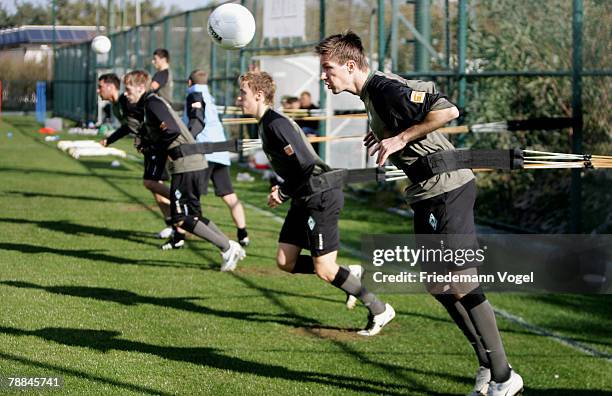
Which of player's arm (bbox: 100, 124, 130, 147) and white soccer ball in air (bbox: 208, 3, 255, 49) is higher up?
white soccer ball in air (bbox: 208, 3, 255, 49)

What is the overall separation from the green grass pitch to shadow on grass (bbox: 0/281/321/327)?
0.02 m

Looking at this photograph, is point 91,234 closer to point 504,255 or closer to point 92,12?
point 504,255

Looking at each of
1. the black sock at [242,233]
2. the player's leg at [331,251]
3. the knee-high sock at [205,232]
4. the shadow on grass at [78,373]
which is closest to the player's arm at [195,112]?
the black sock at [242,233]

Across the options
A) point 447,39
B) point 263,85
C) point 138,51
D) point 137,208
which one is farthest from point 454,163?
point 138,51

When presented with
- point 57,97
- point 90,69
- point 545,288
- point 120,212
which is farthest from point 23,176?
point 57,97

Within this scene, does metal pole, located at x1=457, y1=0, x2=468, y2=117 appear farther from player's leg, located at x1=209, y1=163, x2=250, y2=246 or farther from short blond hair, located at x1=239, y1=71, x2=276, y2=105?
short blond hair, located at x1=239, y1=71, x2=276, y2=105

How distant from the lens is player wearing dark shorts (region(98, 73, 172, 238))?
36.6ft

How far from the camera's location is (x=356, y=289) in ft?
24.1

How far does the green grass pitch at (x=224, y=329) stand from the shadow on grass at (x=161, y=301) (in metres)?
0.02

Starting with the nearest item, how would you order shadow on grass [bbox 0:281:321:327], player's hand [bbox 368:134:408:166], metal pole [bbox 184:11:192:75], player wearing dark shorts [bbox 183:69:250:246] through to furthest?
1. player's hand [bbox 368:134:408:166]
2. shadow on grass [bbox 0:281:321:327]
3. player wearing dark shorts [bbox 183:69:250:246]
4. metal pole [bbox 184:11:192:75]

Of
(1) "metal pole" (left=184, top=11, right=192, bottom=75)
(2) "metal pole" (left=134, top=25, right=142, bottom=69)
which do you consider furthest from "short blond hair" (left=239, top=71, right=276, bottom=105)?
(2) "metal pole" (left=134, top=25, right=142, bottom=69)

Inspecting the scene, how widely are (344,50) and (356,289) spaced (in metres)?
2.12

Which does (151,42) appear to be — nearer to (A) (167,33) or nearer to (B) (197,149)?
(A) (167,33)

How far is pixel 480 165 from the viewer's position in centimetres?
593
